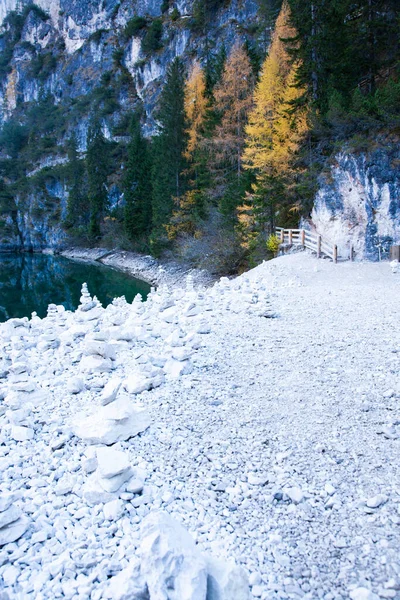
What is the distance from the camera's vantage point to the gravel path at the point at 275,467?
7.44 ft

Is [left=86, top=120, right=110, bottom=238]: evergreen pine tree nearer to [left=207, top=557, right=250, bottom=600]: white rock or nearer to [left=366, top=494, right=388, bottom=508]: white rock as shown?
[left=366, top=494, right=388, bottom=508]: white rock

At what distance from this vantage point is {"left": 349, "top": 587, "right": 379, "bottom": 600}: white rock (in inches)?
79.4

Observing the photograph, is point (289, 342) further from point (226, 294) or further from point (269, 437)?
point (226, 294)

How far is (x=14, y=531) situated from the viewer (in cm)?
248

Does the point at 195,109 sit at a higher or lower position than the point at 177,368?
higher

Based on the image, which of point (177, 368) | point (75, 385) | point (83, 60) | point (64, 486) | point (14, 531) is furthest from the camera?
point (83, 60)

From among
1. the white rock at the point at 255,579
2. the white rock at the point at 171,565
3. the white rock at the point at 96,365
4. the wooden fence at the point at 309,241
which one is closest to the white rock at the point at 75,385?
the white rock at the point at 96,365

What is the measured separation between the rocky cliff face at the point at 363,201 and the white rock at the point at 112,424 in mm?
15403

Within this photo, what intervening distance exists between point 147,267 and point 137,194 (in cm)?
1086

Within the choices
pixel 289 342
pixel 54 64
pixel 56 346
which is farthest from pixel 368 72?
pixel 54 64

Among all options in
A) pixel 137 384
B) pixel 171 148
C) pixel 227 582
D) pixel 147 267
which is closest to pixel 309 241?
pixel 137 384

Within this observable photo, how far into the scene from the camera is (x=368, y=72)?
19.3 metres

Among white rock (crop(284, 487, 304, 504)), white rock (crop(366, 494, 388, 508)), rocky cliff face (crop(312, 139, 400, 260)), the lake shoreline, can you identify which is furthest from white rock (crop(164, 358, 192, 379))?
rocky cliff face (crop(312, 139, 400, 260))

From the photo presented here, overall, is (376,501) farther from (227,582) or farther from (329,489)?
(227,582)
